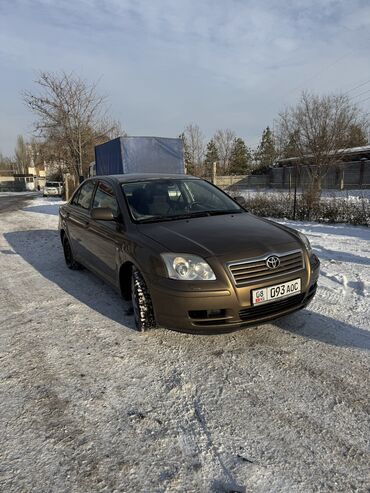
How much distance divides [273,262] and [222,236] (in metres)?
0.52

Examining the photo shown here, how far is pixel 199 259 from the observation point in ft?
9.72

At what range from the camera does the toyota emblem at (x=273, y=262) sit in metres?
3.02

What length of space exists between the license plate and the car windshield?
4.32 feet

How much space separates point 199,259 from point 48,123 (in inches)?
818

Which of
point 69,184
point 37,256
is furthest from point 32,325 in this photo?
point 69,184

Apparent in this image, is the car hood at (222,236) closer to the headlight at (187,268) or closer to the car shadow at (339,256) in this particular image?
the headlight at (187,268)

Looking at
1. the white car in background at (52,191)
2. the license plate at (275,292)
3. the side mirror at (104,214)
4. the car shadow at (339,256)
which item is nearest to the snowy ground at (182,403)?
Result: the license plate at (275,292)

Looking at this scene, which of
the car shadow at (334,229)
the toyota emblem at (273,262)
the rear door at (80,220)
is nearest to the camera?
the toyota emblem at (273,262)

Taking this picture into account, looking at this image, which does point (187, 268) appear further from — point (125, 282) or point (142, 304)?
point (125, 282)

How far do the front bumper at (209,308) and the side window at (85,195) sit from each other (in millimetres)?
2441

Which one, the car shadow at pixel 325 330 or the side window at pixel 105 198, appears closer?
the car shadow at pixel 325 330

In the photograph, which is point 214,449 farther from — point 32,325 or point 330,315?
point 32,325

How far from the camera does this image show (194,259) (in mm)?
2975

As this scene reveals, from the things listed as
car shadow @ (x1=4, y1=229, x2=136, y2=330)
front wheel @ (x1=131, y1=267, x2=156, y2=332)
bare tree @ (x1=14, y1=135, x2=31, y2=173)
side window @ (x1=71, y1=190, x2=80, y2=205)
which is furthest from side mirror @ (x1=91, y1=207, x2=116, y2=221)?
bare tree @ (x1=14, y1=135, x2=31, y2=173)
